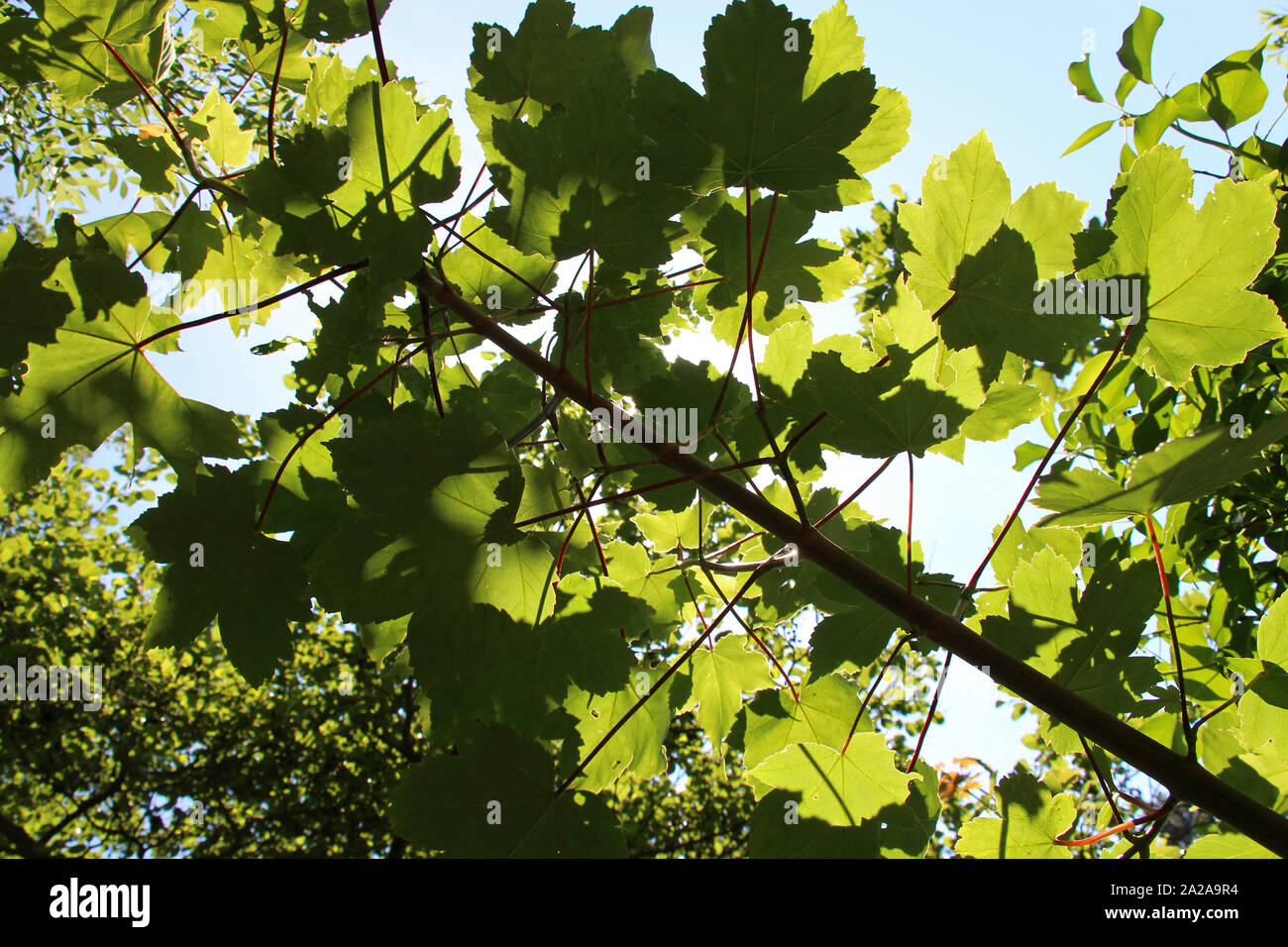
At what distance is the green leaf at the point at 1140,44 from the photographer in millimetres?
1931

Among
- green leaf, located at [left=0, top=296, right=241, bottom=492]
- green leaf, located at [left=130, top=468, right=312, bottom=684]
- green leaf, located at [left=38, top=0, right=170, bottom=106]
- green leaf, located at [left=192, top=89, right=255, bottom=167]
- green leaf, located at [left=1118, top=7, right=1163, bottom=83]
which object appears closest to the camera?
green leaf, located at [left=130, top=468, right=312, bottom=684]

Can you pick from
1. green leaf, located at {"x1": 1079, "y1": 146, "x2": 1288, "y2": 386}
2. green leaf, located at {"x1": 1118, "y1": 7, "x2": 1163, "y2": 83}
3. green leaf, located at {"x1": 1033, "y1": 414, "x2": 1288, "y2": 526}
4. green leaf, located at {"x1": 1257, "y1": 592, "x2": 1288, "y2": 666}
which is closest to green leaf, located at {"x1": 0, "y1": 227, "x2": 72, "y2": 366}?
green leaf, located at {"x1": 1033, "y1": 414, "x2": 1288, "y2": 526}

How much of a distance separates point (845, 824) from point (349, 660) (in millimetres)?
7650

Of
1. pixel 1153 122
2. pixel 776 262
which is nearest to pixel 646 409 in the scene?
pixel 776 262

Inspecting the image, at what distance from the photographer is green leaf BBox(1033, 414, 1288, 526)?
974mm

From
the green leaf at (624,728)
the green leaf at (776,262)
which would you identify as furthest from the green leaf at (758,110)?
the green leaf at (624,728)

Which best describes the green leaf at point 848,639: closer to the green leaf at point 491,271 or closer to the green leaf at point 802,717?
the green leaf at point 802,717

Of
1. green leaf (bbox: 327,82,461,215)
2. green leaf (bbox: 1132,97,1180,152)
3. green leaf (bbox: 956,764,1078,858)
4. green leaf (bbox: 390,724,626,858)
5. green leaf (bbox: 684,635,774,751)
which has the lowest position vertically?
green leaf (bbox: 956,764,1078,858)

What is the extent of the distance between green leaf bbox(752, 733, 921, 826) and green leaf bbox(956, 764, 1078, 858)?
174 millimetres

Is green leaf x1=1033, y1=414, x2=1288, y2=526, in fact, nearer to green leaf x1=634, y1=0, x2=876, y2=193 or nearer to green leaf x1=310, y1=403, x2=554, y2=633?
green leaf x1=634, y1=0, x2=876, y2=193

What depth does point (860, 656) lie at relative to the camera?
1300 millimetres
